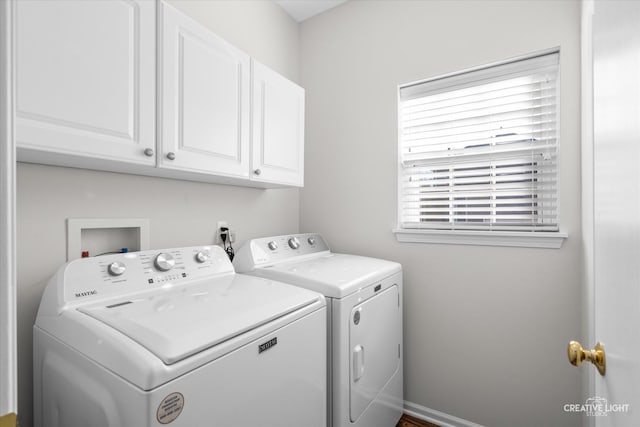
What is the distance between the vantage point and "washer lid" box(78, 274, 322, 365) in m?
0.79

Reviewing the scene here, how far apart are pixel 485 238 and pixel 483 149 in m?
0.55

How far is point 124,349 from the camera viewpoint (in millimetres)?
746

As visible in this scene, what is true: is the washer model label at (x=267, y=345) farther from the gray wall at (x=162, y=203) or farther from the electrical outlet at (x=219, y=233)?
the electrical outlet at (x=219, y=233)

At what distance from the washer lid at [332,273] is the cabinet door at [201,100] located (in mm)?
572

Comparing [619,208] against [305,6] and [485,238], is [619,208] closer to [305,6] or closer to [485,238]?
[485,238]

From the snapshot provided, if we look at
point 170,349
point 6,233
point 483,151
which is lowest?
point 170,349

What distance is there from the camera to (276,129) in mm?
1817

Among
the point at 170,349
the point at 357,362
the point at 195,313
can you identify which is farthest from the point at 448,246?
the point at 170,349

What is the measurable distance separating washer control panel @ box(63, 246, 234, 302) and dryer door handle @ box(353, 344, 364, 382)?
741 mm

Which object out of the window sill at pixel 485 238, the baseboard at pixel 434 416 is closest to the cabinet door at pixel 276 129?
the window sill at pixel 485 238

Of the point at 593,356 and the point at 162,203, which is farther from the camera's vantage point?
the point at 162,203

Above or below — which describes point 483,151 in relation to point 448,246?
above

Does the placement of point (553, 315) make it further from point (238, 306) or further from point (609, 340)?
point (238, 306)

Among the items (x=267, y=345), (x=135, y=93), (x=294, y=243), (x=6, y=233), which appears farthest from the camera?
(x=294, y=243)
